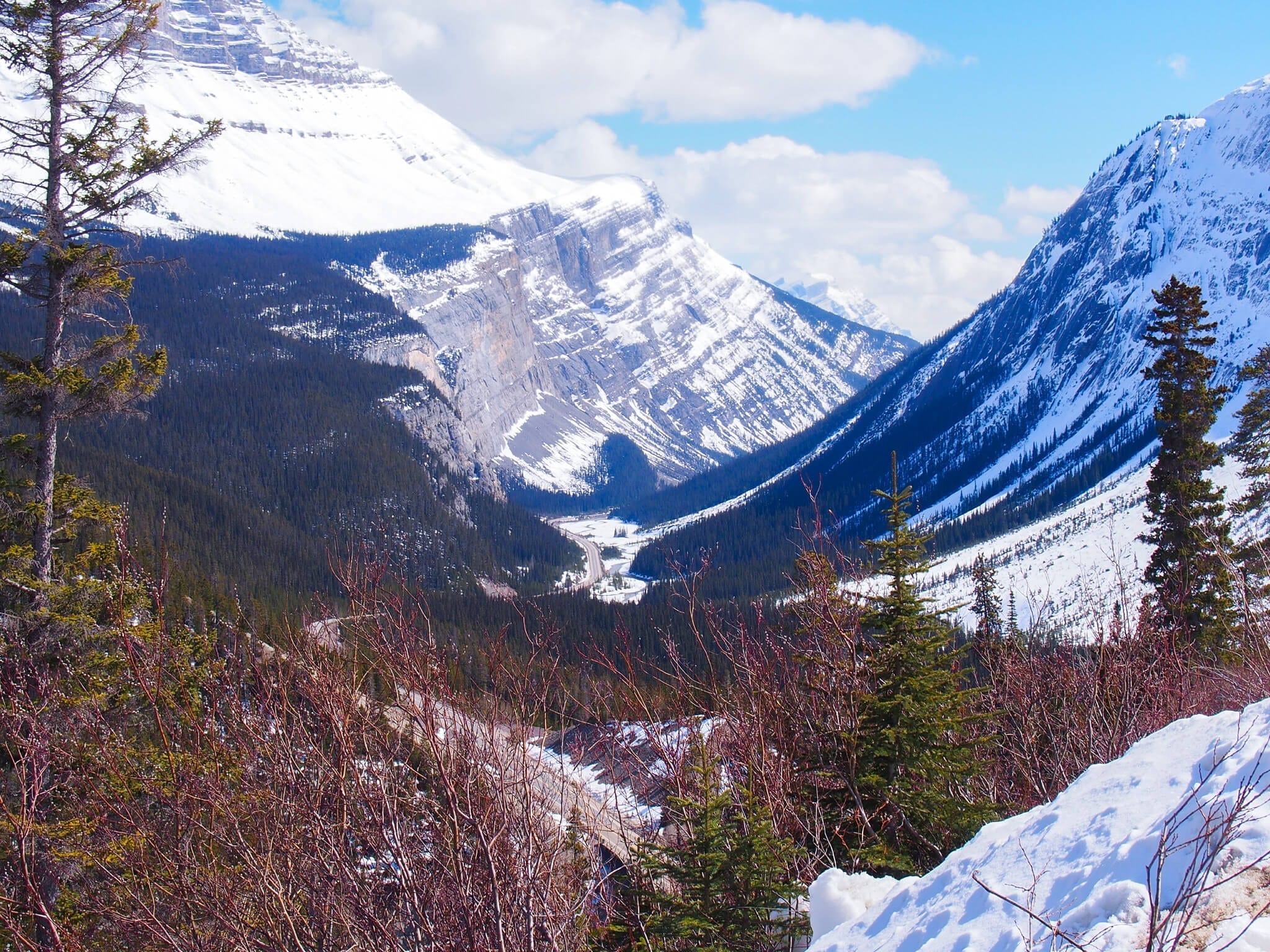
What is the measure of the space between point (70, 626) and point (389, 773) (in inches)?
241

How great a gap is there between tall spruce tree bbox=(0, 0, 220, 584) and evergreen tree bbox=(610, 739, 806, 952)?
8.29 m

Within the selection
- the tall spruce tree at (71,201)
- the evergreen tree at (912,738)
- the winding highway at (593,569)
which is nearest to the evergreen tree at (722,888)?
the evergreen tree at (912,738)

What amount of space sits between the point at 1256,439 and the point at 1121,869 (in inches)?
802

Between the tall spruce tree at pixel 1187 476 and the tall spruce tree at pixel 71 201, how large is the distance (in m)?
19.3

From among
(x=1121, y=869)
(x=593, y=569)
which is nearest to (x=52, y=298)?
(x=1121, y=869)

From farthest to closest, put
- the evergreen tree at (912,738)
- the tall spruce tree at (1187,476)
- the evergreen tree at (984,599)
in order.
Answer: the evergreen tree at (984,599) → the tall spruce tree at (1187,476) → the evergreen tree at (912,738)

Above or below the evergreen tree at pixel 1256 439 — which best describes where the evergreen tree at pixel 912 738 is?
below

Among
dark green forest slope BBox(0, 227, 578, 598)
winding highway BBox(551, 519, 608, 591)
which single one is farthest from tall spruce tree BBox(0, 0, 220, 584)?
winding highway BBox(551, 519, 608, 591)

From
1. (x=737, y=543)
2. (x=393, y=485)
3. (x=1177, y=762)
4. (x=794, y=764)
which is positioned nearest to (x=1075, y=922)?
(x=1177, y=762)

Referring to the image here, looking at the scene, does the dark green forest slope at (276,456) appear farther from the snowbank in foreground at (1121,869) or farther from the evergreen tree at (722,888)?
the snowbank in foreground at (1121,869)

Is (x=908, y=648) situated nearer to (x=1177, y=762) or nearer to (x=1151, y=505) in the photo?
(x=1177, y=762)

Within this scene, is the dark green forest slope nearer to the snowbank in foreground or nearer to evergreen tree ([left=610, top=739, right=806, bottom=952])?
evergreen tree ([left=610, top=739, right=806, bottom=952])

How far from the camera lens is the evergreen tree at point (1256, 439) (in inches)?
752

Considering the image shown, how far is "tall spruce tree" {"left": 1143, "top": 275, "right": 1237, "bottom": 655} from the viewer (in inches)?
691
